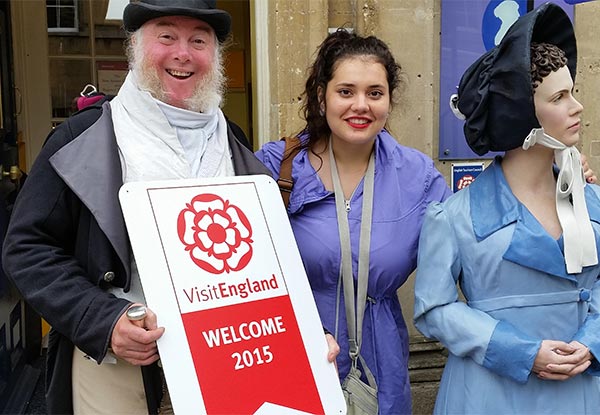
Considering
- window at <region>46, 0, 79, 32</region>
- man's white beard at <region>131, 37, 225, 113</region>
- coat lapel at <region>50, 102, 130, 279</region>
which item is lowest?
coat lapel at <region>50, 102, 130, 279</region>

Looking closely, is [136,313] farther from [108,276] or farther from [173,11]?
[173,11]

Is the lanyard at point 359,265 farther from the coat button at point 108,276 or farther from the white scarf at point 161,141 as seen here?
the coat button at point 108,276

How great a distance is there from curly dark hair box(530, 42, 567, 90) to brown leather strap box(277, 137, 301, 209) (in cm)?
88

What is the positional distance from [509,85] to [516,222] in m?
0.40

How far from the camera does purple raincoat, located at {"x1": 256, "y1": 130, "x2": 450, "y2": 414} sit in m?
2.28

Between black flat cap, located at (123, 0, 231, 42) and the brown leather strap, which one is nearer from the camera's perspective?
black flat cap, located at (123, 0, 231, 42)

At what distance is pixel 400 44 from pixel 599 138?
1393mm

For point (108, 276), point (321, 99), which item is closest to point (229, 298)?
point (108, 276)

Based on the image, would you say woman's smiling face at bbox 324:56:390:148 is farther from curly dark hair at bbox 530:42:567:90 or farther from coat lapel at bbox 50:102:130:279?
coat lapel at bbox 50:102:130:279

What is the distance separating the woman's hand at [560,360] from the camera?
1850mm

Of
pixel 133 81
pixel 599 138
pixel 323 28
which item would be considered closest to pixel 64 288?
pixel 133 81

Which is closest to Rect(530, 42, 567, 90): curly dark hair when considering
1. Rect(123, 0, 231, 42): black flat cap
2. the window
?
Rect(123, 0, 231, 42): black flat cap

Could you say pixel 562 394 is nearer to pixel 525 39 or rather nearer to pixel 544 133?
pixel 544 133

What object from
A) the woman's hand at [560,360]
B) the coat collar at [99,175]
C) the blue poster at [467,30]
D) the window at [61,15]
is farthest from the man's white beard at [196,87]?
the window at [61,15]
